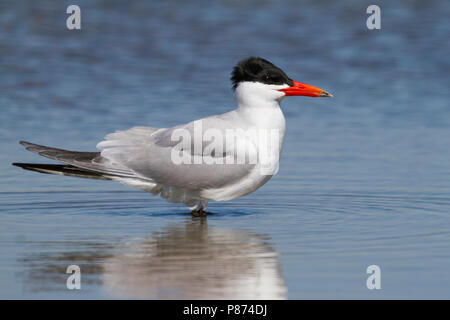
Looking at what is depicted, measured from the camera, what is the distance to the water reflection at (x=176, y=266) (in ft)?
17.3

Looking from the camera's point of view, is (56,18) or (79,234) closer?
(79,234)

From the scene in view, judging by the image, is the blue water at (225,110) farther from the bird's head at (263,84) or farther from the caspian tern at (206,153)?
the bird's head at (263,84)

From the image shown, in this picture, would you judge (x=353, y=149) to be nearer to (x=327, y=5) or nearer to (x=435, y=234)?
(x=435, y=234)

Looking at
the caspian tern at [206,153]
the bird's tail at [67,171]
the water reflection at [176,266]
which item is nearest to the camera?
the water reflection at [176,266]

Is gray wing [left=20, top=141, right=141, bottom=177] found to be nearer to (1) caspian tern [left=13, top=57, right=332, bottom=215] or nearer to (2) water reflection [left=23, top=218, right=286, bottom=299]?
(1) caspian tern [left=13, top=57, right=332, bottom=215]

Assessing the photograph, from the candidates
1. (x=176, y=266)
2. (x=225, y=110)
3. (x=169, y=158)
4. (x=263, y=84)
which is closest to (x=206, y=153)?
(x=169, y=158)

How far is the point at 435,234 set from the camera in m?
6.49

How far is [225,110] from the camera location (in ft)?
36.8

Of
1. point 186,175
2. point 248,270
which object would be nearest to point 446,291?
point 248,270

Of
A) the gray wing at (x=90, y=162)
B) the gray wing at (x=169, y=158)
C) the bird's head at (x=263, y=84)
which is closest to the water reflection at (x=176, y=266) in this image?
the gray wing at (x=169, y=158)

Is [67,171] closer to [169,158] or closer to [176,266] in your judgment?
[169,158]

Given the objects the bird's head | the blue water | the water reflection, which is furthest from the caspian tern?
the water reflection

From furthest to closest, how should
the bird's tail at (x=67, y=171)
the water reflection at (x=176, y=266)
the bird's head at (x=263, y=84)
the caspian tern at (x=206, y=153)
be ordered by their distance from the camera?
the bird's tail at (x=67, y=171), the bird's head at (x=263, y=84), the caspian tern at (x=206, y=153), the water reflection at (x=176, y=266)

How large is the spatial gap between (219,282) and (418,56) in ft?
30.6
